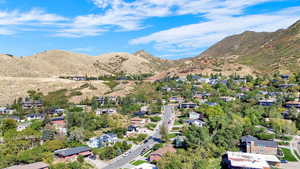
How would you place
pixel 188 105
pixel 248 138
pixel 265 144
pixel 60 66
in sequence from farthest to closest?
1. pixel 60 66
2. pixel 188 105
3. pixel 248 138
4. pixel 265 144

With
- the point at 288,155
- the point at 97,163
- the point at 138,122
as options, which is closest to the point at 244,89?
the point at 138,122

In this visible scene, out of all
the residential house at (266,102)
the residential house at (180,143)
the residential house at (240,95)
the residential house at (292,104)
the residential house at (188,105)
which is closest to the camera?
the residential house at (180,143)

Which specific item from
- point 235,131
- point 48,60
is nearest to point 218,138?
point 235,131

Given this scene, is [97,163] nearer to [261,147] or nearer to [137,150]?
[137,150]

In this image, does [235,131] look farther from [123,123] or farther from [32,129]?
[32,129]

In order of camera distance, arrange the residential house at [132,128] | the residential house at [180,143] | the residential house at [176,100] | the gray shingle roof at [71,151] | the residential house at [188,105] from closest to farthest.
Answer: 1. the gray shingle roof at [71,151]
2. the residential house at [180,143]
3. the residential house at [132,128]
4. the residential house at [188,105]
5. the residential house at [176,100]

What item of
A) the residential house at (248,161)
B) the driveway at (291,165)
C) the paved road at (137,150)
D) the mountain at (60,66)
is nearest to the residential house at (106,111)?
the paved road at (137,150)

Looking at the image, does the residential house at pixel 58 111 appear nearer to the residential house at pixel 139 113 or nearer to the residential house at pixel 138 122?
the residential house at pixel 139 113
